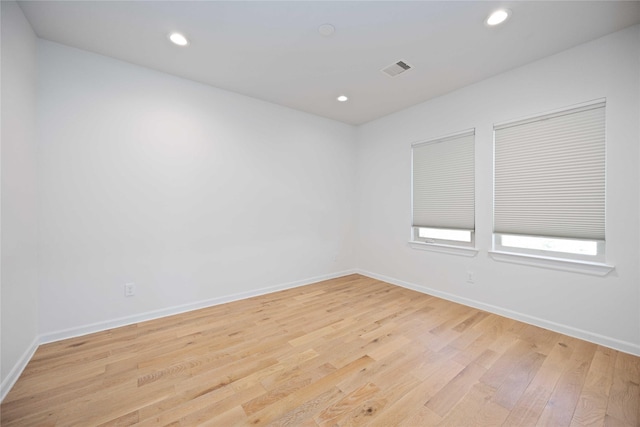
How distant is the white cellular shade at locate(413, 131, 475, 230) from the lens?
316cm

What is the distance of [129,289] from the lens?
2633mm

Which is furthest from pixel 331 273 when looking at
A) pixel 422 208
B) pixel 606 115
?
pixel 606 115

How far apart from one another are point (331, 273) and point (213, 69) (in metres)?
Answer: 3.41

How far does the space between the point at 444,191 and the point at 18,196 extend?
14.1 feet

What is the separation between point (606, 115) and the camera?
220 cm

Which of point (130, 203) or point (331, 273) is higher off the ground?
point (130, 203)

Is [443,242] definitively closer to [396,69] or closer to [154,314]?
[396,69]

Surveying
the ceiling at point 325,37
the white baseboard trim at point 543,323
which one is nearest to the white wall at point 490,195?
the white baseboard trim at point 543,323

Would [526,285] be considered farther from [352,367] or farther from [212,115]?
[212,115]

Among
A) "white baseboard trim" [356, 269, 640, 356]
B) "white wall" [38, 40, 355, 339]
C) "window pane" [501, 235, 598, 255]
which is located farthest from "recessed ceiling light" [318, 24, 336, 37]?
"white baseboard trim" [356, 269, 640, 356]

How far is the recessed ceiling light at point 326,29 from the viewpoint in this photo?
2074 millimetres

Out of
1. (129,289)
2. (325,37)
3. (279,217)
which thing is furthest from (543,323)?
(129,289)

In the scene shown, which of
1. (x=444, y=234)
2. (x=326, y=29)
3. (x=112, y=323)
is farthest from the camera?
(x=444, y=234)

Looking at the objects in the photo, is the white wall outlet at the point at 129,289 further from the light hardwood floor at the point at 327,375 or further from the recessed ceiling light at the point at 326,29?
the recessed ceiling light at the point at 326,29
